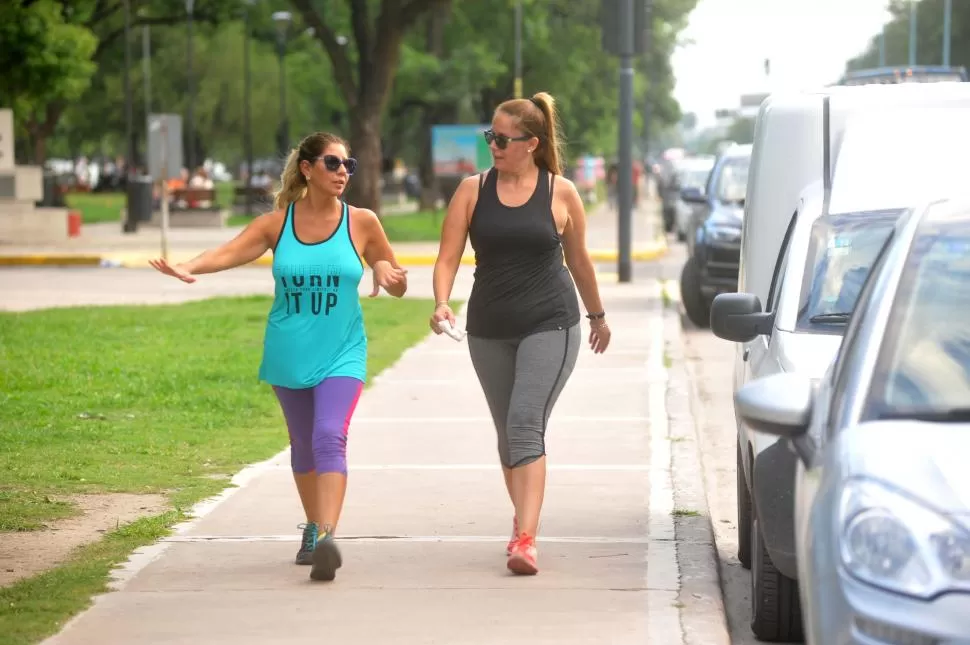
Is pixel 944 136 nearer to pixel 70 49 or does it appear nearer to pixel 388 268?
pixel 388 268

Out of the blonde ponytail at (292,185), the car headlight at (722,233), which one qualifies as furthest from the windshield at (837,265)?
the car headlight at (722,233)

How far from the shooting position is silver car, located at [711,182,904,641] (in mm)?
5945

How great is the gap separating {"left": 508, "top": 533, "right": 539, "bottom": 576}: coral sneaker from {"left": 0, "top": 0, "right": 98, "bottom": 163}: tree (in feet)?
118

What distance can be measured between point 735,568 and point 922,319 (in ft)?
10.6

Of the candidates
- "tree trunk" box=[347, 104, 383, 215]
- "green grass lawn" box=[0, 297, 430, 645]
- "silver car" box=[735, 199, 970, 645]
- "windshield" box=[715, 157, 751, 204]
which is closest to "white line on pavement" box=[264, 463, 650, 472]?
"green grass lawn" box=[0, 297, 430, 645]

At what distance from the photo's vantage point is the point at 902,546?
166 inches

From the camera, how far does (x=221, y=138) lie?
8812 cm

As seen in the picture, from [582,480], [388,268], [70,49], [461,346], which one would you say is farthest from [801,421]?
[70,49]

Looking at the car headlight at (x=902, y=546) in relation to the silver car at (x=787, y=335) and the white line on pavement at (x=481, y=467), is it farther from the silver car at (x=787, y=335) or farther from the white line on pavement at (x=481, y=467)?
the white line on pavement at (x=481, y=467)

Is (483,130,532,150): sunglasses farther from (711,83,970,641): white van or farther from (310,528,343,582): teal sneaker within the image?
(310,528,343,582): teal sneaker

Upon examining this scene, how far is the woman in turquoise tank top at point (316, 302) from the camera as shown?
7.42m

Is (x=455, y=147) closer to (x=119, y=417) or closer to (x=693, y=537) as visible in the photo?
(x=119, y=417)

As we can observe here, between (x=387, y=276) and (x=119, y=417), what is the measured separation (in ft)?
17.6

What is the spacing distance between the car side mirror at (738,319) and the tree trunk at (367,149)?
3130 centimetres
